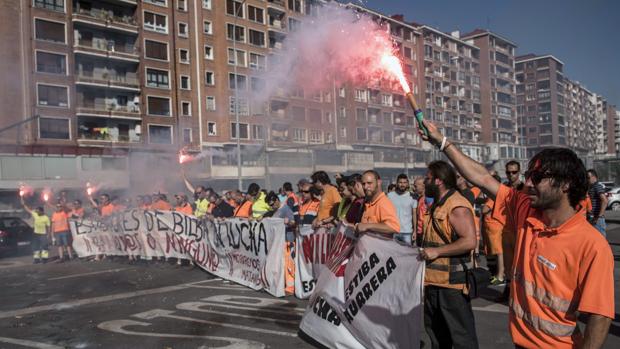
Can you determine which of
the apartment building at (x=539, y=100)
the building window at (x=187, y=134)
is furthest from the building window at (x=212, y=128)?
the apartment building at (x=539, y=100)

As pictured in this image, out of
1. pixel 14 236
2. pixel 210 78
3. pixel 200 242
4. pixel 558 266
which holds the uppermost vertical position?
pixel 210 78

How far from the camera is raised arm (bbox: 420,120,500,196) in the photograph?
10.2ft

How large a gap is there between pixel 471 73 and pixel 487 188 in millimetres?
91864

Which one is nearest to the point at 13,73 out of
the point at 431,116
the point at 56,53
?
the point at 56,53

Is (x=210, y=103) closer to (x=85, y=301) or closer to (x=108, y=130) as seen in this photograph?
(x=108, y=130)

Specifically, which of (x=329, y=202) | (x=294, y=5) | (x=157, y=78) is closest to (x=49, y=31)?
(x=157, y=78)

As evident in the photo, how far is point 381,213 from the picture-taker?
557 centimetres

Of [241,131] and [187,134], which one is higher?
[241,131]

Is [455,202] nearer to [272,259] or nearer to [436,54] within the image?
[272,259]

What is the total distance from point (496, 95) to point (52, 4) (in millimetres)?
75626

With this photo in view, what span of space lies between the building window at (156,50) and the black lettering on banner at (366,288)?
44652mm

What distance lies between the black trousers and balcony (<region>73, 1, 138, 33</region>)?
43.7m

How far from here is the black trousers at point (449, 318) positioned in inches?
152

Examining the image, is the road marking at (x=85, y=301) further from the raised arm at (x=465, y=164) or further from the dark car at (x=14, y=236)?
the dark car at (x=14, y=236)
